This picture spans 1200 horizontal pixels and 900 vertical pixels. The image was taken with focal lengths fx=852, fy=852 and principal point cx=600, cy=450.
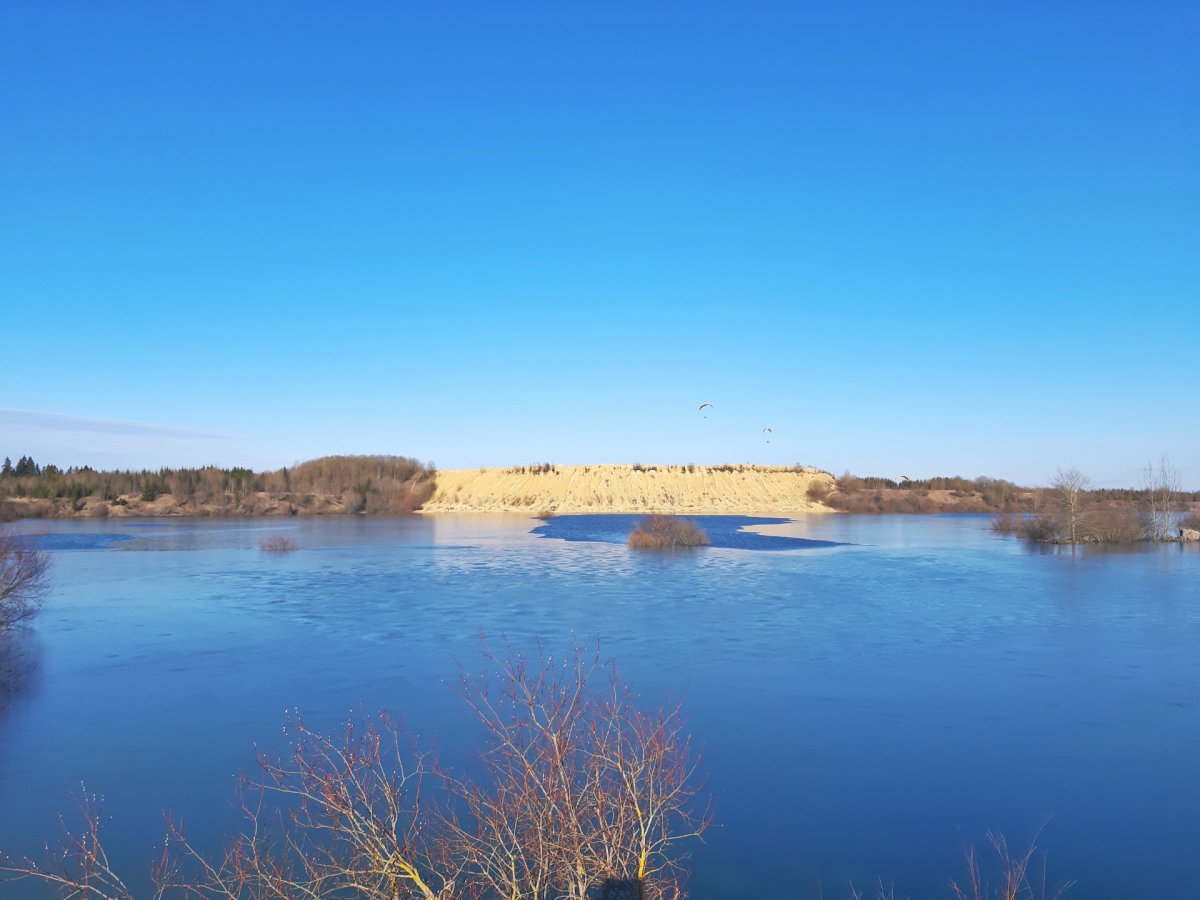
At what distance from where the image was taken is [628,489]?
230 ft

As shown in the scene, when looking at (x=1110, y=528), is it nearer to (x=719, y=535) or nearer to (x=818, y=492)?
(x=719, y=535)

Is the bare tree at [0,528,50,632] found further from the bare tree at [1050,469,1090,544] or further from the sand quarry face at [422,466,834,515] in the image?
the sand quarry face at [422,466,834,515]

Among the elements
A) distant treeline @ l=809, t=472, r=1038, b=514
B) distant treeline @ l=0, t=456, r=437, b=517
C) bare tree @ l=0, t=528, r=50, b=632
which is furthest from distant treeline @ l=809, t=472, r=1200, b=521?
bare tree @ l=0, t=528, r=50, b=632

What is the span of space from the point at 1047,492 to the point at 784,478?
1772 inches

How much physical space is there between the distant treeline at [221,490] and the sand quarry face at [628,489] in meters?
4.01

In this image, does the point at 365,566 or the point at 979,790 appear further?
the point at 365,566

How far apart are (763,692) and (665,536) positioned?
1888 centimetres

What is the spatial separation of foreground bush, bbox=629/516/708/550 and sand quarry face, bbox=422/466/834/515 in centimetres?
3068

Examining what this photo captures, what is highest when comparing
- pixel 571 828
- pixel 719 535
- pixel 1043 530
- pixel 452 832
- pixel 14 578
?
pixel 1043 530

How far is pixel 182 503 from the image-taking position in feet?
187

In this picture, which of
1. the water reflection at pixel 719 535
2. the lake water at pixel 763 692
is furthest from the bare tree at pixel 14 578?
the water reflection at pixel 719 535

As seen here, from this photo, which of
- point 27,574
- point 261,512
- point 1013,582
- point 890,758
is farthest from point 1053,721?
point 261,512

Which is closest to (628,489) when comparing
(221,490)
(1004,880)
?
(221,490)

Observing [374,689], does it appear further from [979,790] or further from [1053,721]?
[1053,721]
